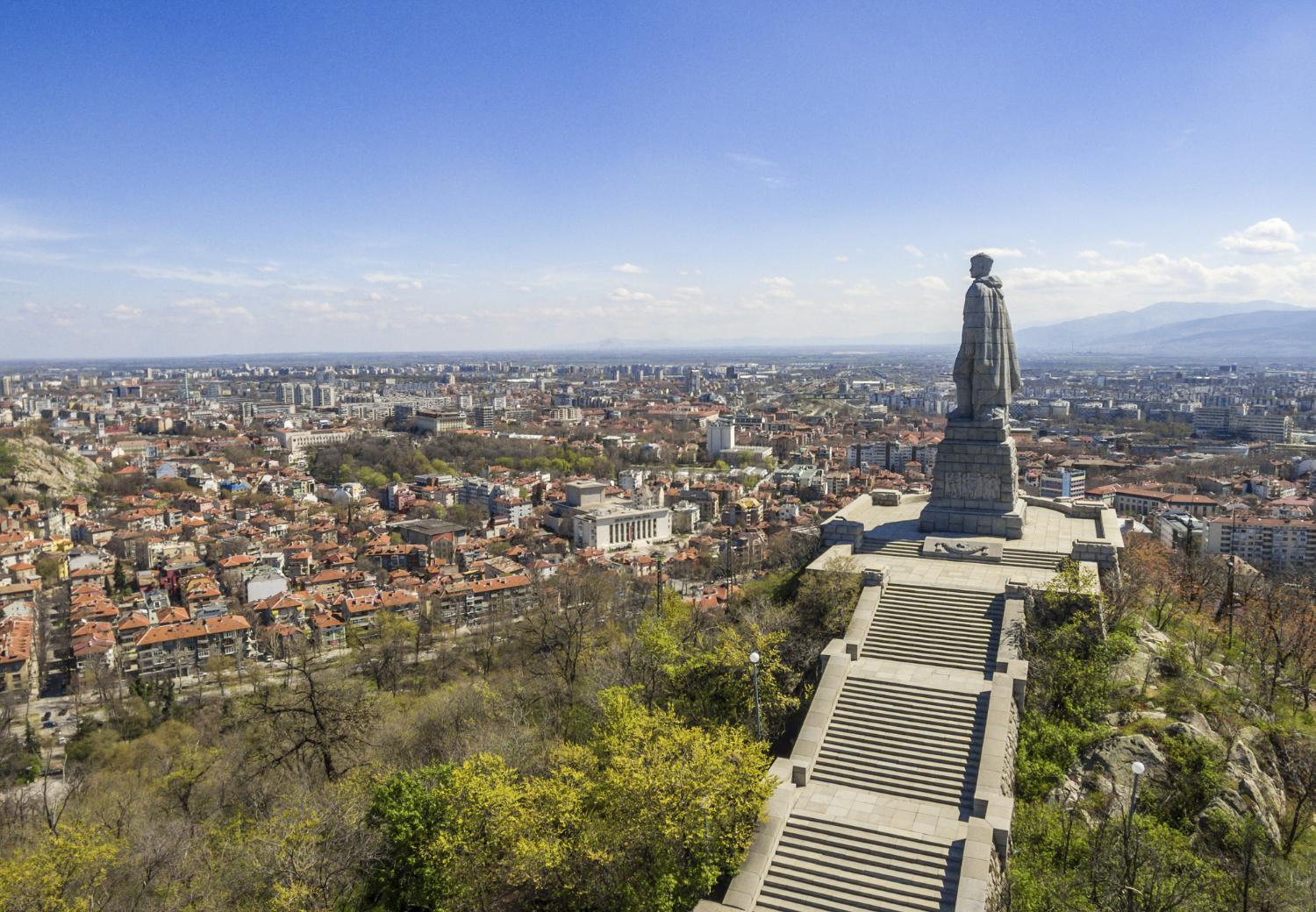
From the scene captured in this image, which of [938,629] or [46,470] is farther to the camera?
[46,470]

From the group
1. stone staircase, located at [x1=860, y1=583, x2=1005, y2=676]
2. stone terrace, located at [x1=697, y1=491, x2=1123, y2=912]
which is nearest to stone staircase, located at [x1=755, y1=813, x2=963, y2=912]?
stone terrace, located at [x1=697, y1=491, x2=1123, y2=912]

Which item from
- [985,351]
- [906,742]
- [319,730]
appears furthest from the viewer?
[985,351]

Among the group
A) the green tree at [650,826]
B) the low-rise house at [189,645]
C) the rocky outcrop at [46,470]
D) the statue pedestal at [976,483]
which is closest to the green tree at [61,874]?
the green tree at [650,826]

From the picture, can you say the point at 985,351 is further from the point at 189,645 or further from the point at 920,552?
the point at 189,645

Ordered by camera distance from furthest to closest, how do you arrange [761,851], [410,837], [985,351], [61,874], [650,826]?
[985,351]
[410,837]
[61,874]
[761,851]
[650,826]

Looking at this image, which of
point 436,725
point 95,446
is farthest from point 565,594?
point 95,446

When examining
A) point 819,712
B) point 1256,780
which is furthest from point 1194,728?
point 819,712

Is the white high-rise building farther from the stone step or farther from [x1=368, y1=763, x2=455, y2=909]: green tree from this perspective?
[x1=368, y1=763, x2=455, y2=909]: green tree
